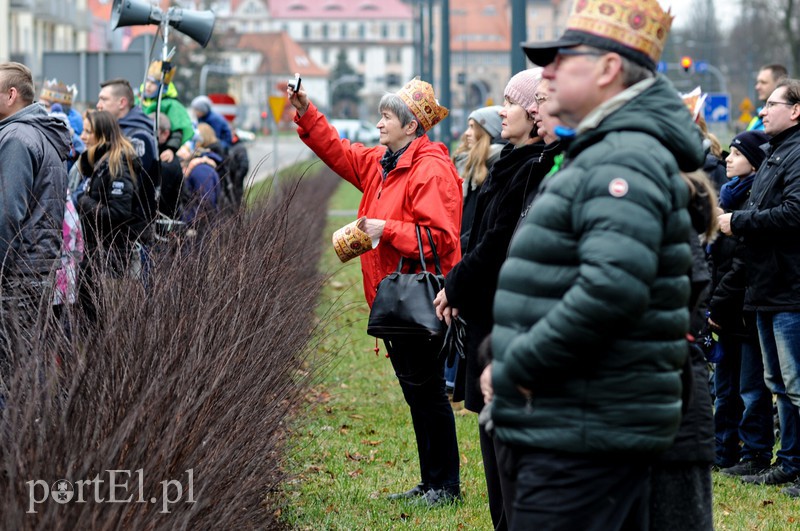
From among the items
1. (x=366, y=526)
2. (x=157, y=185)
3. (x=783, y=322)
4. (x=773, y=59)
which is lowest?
(x=366, y=526)

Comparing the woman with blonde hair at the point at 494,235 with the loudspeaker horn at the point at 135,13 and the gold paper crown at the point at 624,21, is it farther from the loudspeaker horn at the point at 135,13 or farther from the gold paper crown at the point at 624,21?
the loudspeaker horn at the point at 135,13

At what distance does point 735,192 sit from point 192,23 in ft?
15.6

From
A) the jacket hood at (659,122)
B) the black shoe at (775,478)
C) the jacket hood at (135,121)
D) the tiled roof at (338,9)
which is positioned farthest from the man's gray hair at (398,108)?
the tiled roof at (338,9)

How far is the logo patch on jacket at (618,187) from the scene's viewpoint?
3.04m

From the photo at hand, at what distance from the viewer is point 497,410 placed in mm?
3326

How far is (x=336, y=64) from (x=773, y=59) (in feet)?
333

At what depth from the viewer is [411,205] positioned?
20.3 feet

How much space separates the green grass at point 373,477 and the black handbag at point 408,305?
0.49m

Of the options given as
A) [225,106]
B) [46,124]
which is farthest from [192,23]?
[225,106]

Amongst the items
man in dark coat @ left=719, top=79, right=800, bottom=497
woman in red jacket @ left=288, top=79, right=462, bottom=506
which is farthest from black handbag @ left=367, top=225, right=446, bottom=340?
man in dark coat @ left=719, top=79, right=800, bottom=497

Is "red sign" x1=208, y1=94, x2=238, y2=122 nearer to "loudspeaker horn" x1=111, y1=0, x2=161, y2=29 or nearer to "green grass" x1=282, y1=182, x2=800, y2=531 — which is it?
"loudspeaker horn" x1=111, y1=0, x2=161, y2=29

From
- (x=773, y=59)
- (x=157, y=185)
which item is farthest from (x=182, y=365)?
(x=773, y=59)

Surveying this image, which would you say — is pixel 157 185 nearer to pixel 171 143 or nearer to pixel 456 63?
pixel 171 143

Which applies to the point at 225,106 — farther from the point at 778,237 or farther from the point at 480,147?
the point at 778,237
